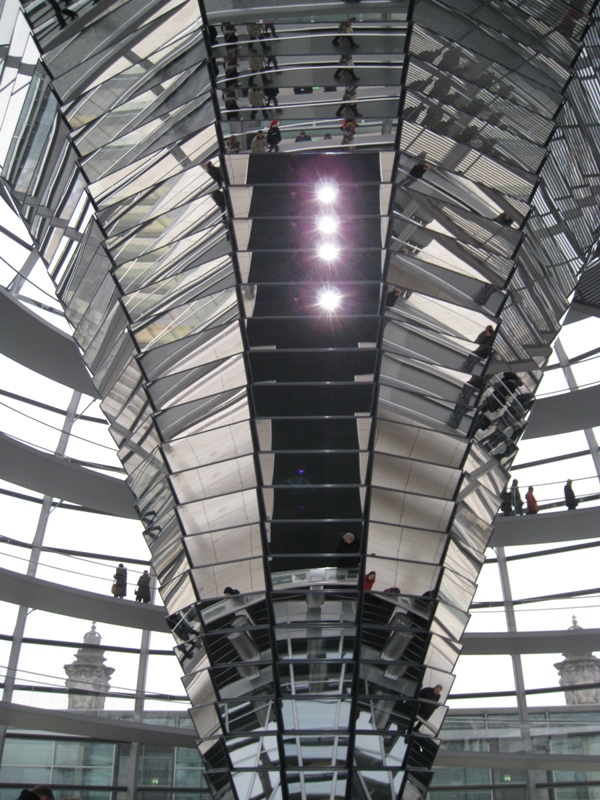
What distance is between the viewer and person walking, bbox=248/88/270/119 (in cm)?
1428

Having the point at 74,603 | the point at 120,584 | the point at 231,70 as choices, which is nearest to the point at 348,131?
the point at 231,70

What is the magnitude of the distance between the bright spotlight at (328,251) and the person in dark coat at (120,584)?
539 inches

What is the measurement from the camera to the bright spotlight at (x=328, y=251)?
14.6m

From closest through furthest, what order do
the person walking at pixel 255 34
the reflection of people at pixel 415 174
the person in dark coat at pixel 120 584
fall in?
the person walking at pixel 255 34
the reflection of people at pixel 415 174
the person in dark coat at pixel 120 584

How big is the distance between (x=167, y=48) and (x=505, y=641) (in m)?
16.8

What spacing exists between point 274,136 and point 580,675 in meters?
20.0

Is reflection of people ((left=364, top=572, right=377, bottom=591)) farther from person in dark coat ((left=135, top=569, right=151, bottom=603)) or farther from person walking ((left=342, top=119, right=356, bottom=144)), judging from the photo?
person in dark coat ((left=135, top=569, right=151, bottom=603))

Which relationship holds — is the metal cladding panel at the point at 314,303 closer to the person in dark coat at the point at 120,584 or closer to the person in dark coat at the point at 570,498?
the person in dark coat at the point at 120,584

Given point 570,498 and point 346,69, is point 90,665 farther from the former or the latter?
point 346,69

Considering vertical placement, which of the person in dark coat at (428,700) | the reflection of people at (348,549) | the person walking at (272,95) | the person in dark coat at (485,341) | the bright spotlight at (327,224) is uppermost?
the person walking at (272,95)

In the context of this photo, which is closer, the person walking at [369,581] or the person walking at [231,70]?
the person walking at [231,70]

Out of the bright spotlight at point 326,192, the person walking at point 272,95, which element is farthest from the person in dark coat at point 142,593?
the person walking at point 272,95

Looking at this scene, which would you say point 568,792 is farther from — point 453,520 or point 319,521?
point 319,521

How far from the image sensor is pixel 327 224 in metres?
14.7
